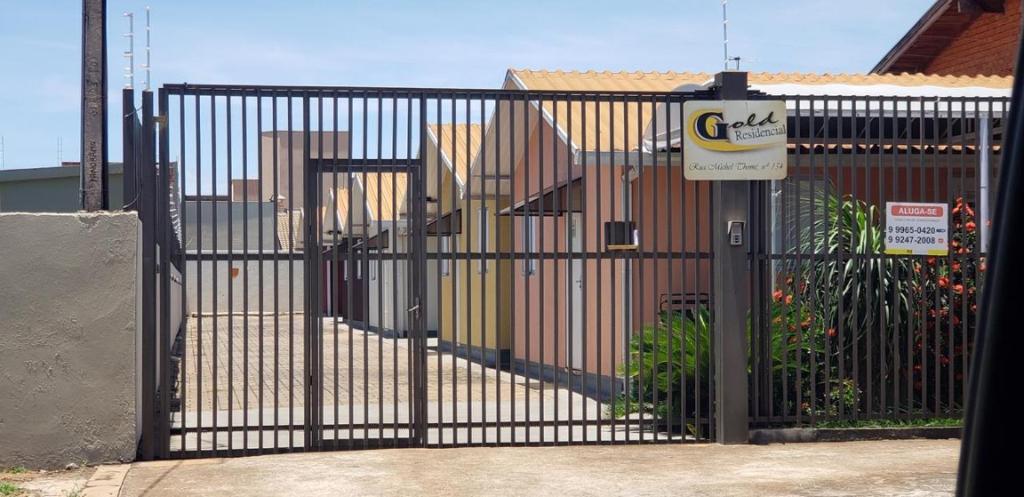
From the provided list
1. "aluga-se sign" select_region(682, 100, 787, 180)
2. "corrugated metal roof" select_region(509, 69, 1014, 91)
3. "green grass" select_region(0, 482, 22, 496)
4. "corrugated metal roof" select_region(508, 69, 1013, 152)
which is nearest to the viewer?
"green grass" select_region(0, 482, 22, 496)

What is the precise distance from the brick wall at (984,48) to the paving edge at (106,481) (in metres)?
15.4

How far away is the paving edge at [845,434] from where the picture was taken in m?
9.69

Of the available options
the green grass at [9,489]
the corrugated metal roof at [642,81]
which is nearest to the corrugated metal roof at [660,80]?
the corrugated metal roof at [642,81]

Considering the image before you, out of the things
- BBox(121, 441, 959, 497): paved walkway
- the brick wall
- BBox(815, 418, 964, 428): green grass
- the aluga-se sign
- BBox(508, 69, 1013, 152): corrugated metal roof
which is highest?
the brick wall

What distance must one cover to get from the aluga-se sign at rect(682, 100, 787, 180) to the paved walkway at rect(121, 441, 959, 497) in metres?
2.10

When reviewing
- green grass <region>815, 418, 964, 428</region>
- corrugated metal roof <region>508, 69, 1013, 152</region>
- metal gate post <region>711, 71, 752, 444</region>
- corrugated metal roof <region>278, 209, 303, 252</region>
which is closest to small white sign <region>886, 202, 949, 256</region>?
metal gate post <region>711, 71, 752, 444</region>

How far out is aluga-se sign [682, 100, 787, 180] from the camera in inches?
376

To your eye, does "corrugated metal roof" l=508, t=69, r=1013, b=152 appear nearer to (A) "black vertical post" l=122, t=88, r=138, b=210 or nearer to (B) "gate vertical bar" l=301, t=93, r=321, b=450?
(B) "gate vertical bar" l=301, t=93, r=321, b=450

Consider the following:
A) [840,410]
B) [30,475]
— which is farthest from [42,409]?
[840,410]

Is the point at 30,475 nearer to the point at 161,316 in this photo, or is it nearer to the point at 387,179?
the point at 161,316

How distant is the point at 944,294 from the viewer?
1022 cm

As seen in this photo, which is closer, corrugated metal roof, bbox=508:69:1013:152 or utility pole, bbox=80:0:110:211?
utility pole, bbox=80:0:110:211

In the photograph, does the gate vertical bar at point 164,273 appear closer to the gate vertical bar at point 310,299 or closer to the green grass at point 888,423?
the gate vertical bar at point 310,299

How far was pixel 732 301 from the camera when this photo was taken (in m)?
9.62
